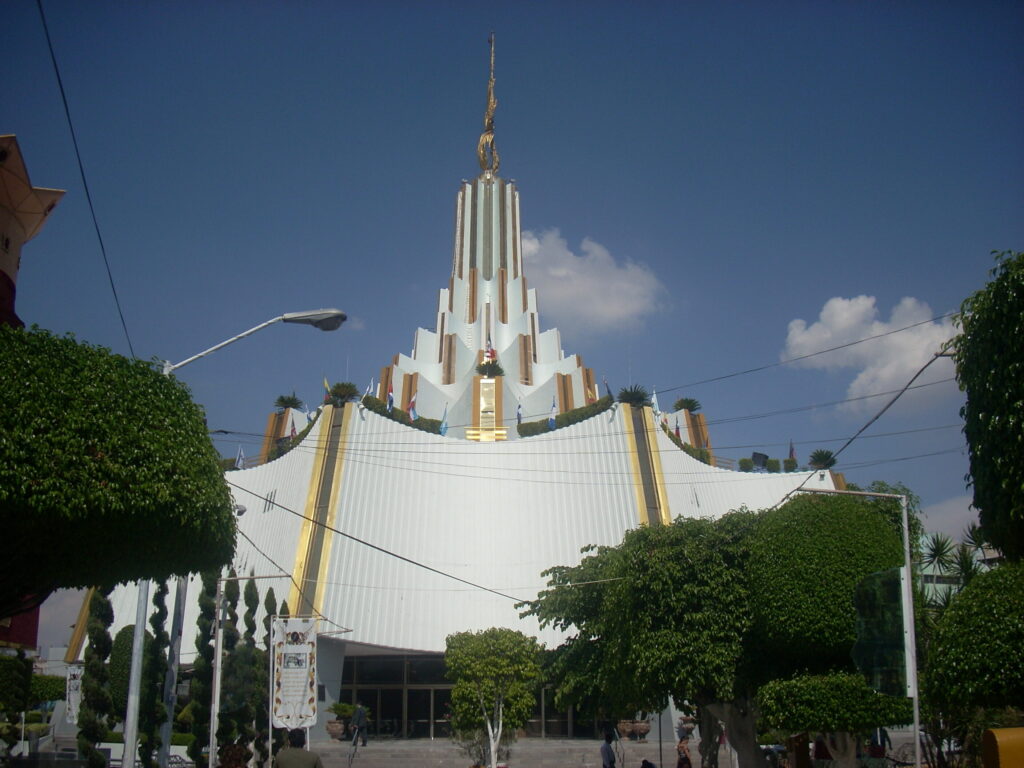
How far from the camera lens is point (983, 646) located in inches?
372

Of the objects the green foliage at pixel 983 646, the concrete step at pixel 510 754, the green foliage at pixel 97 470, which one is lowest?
the concrete step at pixel 510 754

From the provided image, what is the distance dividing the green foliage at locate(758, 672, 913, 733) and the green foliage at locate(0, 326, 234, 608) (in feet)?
31.0

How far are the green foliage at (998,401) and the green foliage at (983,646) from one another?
655 millimetres

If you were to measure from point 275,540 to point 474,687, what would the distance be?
1455cm

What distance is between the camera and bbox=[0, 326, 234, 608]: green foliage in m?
8.34

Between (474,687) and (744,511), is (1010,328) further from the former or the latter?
(474,687)

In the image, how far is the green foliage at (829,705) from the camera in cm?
1432

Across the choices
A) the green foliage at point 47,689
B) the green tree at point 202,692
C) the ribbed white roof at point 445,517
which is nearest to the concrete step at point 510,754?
the ribbed white roof at point 445,517

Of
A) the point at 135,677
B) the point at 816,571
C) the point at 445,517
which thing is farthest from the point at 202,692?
the point at 816,571

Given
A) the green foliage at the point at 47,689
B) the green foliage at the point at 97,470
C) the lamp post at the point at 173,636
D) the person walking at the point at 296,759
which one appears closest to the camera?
the person walking at the point at 296,759

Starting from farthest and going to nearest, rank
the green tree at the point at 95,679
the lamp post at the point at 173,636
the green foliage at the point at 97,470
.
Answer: the green tree at the point at 95,679 → the lamp post at the point at 173,636 → the green foliage at the point at 97,470

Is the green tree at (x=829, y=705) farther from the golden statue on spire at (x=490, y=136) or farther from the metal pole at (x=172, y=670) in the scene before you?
the golden statue on spire at (x=490, y=136)

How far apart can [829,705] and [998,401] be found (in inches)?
263

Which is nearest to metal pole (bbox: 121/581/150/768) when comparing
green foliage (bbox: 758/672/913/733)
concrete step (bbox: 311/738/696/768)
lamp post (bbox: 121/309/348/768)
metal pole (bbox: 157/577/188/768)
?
lamp post (bbox: 121/309/348/768)
